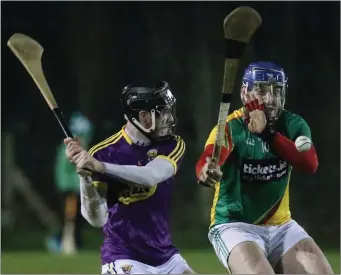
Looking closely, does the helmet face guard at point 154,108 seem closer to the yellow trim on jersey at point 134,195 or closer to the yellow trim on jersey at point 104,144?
the yellow trim on jersey at point 104,144

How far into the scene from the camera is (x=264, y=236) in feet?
19.9

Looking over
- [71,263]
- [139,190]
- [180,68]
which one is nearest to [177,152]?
[139,190]

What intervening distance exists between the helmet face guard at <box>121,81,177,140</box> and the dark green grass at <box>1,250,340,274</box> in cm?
409

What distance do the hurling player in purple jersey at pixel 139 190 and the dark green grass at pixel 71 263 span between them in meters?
4.00

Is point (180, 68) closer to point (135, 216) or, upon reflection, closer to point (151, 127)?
point (151, 127)

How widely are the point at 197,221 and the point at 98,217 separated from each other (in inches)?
350

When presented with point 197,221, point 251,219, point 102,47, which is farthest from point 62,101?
point 251,219

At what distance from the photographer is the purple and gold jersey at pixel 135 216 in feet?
19.0

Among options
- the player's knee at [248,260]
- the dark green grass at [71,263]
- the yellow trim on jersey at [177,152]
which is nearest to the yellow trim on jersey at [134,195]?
the yellow trim on jersey at [177,152]

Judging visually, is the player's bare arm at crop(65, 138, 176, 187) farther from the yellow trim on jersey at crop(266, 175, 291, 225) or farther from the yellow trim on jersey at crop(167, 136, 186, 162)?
the yellow trim on jersey at crop(266, 175, 291, 225)

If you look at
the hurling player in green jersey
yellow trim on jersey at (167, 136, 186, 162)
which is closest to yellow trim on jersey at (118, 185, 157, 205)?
yellow trim on jersey at (167, 136, 186, 162)

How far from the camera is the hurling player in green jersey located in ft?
19.4

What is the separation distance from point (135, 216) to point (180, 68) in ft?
31.3

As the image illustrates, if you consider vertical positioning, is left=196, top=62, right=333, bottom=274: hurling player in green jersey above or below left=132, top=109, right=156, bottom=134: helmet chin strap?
below
